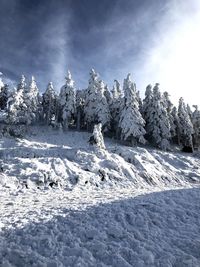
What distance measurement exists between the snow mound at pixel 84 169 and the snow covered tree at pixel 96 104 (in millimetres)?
26282

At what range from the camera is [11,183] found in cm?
1839

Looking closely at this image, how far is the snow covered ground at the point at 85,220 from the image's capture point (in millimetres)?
8406

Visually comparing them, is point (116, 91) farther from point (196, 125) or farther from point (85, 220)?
point (85, 220)

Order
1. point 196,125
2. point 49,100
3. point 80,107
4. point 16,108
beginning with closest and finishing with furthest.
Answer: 1. point 16,108
2. point 196,125
3. point 80,107
4. point 49,100

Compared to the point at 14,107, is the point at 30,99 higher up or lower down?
higher up

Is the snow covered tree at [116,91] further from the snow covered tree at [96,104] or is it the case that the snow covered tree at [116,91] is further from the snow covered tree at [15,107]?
the snow covered tree at [15,107]

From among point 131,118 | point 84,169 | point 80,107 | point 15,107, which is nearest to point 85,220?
point 84,169

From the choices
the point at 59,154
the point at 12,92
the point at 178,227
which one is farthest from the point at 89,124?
the point at 178,227

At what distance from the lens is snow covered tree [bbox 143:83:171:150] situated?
53094mm

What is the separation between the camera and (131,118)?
49500 millimetres

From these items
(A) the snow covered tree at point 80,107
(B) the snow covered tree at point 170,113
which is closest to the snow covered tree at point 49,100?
(A) the snow covered tree at point 80,107

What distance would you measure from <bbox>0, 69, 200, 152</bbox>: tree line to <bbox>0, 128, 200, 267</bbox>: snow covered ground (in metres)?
28.4

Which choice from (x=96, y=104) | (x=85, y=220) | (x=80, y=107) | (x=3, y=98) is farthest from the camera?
(x=3, y=98)

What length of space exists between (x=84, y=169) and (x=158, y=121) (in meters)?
33.8
